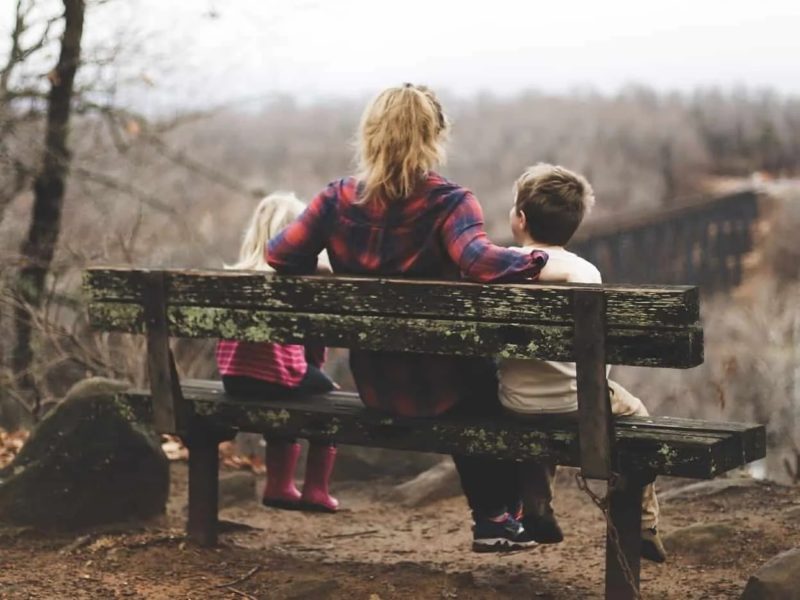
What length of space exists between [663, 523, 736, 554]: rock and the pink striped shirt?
1.58 meters

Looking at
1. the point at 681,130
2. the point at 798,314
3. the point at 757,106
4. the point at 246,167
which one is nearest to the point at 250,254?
the point at 798,314

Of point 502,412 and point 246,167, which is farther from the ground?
point 246,167

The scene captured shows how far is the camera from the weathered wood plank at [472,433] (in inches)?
143

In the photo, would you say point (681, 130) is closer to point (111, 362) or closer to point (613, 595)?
point (111, 362)

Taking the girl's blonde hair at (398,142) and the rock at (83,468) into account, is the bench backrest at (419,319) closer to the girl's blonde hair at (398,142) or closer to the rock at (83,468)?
the girl's blonde hair at (398,142)

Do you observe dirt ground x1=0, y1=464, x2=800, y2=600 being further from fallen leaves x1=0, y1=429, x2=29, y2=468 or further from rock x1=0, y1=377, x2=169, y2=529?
fallen leaves x1=0, y1=429, x2=29, y2=468

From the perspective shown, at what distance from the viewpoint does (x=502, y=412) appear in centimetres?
407

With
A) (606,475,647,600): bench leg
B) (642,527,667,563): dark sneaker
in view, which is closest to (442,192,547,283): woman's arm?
(606,475,647,600): bench leg

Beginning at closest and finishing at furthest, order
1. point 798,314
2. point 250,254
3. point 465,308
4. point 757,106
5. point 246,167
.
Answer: point 465,308 → point 250,254 → point 798,314 → point 246,167 → point 757,106

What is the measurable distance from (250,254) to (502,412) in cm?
133

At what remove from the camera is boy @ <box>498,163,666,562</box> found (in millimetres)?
3930

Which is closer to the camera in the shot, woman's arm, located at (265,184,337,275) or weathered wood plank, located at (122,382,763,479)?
weathered wood plank, located at (122,382,763,479)

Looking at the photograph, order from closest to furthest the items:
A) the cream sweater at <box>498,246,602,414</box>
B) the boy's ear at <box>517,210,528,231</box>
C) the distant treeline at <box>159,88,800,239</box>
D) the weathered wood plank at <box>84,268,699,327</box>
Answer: the weathered wood plank at <box>84,268,699,327</box>
the cream sweater at <box>498,246,602,414</box>
the boy's ear at <box>517,210,528,231</box>
the distant treeline at <box>159,88,800,239</box>

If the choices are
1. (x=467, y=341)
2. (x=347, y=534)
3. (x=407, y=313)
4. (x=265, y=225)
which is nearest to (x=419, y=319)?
(x=407, y=313)
